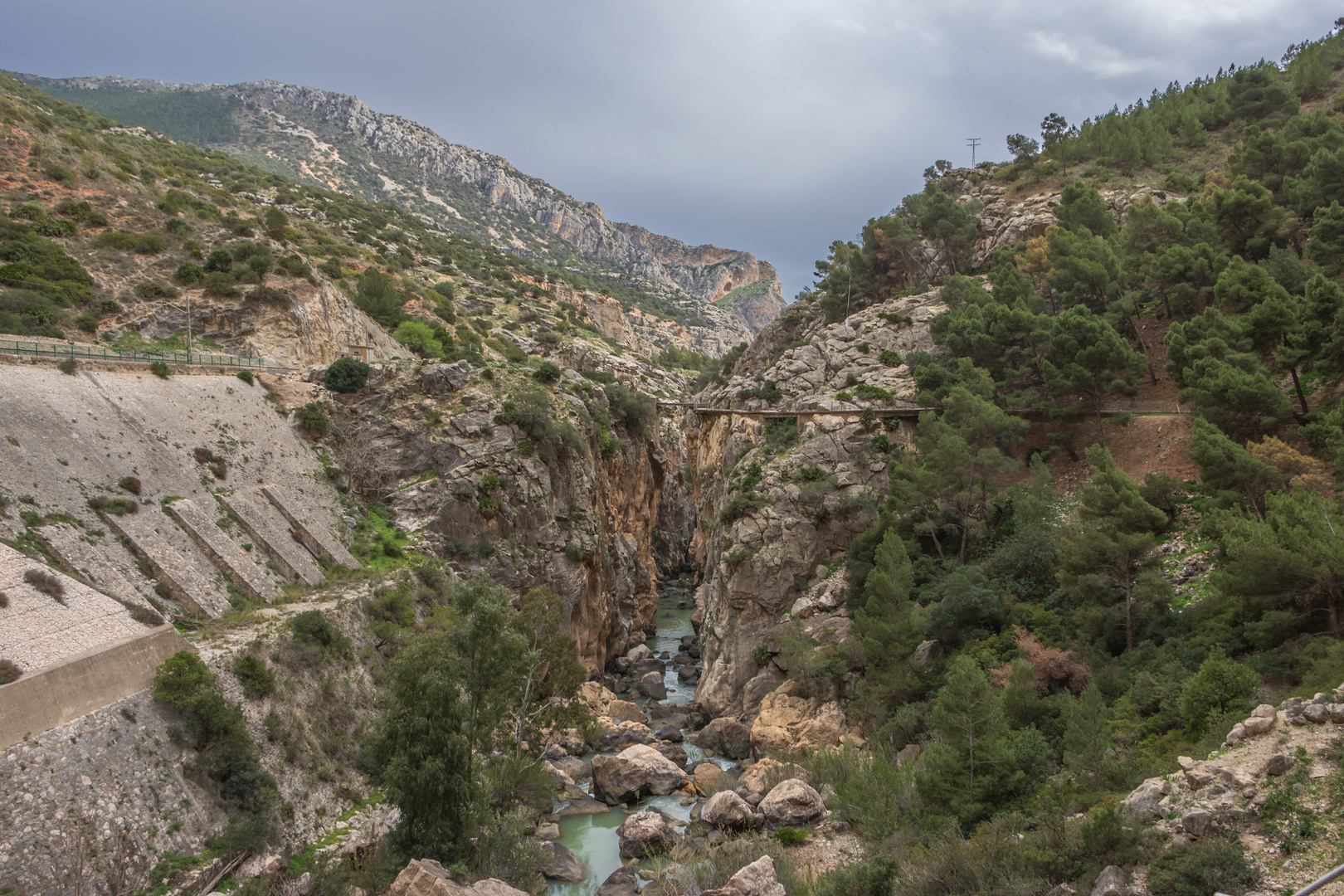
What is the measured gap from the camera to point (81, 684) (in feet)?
61.9

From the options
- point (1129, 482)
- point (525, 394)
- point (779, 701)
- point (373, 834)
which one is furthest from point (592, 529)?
point (1129, 482)

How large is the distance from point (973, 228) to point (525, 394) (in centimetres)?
4518

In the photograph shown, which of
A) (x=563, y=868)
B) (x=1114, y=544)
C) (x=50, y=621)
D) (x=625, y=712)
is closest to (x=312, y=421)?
(x=50, y=621)

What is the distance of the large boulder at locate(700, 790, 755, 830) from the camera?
1001 inches

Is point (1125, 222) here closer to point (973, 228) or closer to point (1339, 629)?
point (973, 228)

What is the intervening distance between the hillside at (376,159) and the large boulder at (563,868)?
122659mm

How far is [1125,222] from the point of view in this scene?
54.7m

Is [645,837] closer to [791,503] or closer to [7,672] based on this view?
[7,672]

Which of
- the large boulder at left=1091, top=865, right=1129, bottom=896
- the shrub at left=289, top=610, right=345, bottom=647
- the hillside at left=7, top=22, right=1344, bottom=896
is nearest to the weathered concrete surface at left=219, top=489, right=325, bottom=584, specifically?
the hillside at left=7, top=22, right=1344, bottom=896

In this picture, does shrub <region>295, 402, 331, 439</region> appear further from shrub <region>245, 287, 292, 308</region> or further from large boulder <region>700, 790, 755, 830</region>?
large boulder <region>700, 790, 755, 830</region>

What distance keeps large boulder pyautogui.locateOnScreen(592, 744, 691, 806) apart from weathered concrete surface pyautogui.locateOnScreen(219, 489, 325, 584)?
16.0 metres

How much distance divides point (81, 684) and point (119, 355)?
74.0ft

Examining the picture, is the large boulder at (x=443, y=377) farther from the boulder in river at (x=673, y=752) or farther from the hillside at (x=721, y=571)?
the boulder in river at (x=673, y=752)

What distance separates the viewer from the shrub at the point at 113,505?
26453mm
